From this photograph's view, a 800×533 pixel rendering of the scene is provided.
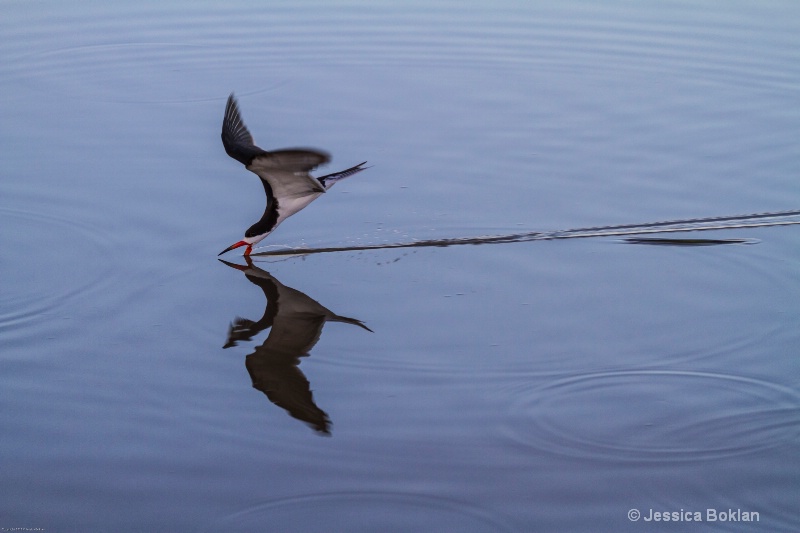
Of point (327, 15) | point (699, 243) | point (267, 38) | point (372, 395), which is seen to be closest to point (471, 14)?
point (327, 15)

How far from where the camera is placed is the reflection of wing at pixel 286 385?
4.69 metres

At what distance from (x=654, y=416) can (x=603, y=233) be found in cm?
210

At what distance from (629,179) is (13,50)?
6303 millimetres

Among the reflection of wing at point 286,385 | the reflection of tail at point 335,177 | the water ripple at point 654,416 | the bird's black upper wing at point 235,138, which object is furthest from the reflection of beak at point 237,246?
the water ripple at point 654,416

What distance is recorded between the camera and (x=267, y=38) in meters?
10.8

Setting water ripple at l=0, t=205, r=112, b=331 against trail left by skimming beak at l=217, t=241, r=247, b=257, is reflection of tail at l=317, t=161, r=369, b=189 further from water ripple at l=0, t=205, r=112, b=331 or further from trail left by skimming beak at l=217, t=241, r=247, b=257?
water ripple at l=0, t=205, r=112, b=331

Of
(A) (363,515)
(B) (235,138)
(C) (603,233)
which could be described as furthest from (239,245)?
(A) (363,515)

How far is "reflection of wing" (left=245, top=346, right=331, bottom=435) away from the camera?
4.69 meters

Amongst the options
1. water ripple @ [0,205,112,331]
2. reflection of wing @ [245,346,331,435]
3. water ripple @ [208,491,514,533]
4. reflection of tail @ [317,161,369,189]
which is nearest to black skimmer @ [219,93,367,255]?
reflection of tail @ [317,161,369,189]

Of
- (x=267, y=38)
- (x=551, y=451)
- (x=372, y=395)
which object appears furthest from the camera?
(x=267, y=38)

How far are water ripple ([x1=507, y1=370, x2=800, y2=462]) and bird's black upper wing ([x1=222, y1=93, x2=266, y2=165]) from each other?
234 centimetres

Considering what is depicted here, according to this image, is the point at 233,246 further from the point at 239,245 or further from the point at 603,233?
the point at 603,233

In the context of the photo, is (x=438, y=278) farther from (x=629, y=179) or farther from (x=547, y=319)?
(x=629, y=179)

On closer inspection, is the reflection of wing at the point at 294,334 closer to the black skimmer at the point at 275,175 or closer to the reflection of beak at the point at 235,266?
the reflection of beak at the point at 235,266
